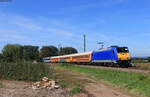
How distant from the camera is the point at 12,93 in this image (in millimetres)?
12594

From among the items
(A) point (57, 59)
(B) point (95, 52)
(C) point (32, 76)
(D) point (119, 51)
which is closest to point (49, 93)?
(C) point (32, 76)

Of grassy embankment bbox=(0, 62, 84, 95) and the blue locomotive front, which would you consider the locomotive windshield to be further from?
grassy embankment bbox=(0, 62, 84, 95)

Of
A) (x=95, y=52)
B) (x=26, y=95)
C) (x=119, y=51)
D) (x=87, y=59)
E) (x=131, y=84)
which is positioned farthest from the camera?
(x=87, y=59)

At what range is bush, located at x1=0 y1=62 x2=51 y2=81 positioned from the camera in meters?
18.9

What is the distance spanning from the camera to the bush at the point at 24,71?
18922 mm

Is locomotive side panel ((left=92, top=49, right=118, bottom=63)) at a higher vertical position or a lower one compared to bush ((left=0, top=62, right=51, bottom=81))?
higher

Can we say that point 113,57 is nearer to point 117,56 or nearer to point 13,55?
point 117,56

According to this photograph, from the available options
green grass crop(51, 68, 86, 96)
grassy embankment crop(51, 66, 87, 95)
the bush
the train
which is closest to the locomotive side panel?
the train

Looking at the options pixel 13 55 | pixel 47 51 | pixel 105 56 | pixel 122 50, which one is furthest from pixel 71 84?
pixel 47 51

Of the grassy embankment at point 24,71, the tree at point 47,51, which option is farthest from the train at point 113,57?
the tree at point 47,51

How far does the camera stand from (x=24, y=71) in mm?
19062

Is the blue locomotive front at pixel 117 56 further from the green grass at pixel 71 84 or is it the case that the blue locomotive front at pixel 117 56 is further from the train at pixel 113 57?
the green grass at pixel 71 84

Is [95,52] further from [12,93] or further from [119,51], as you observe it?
[12,93]

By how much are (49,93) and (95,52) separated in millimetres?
36928
